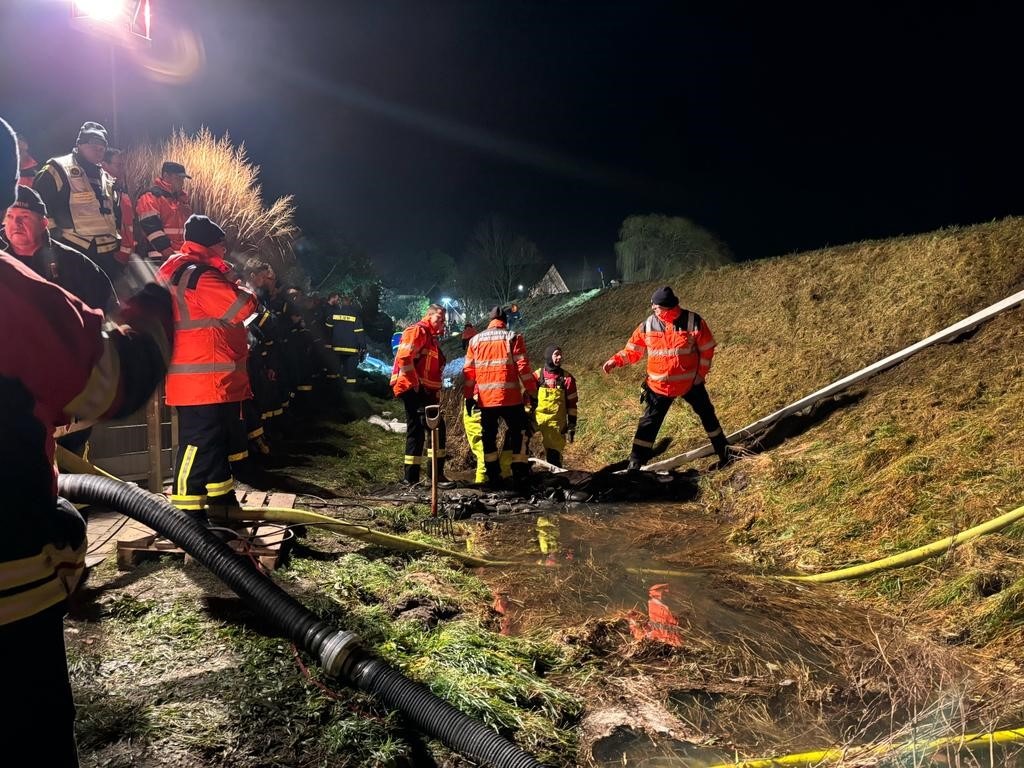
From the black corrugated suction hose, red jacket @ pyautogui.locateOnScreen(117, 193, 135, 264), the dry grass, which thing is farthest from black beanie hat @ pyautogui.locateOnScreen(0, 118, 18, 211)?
the dry grass

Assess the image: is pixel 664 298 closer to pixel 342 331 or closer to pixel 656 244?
pixel 342 331

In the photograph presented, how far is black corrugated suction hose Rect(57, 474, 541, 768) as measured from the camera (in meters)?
2.28

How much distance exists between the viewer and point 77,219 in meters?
5.39

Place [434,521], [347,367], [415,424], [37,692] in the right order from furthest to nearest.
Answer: [347,367] → [415,424] → [434,521] → [37,692]

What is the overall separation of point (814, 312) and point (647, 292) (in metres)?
5.78

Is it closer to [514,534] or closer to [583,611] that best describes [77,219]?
[514,534]

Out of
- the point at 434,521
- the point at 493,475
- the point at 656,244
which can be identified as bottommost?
the point at 434,521

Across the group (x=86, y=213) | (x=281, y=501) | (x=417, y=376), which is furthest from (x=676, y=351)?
(x=86, y=213)

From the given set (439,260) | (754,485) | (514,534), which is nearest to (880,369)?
(754,485)

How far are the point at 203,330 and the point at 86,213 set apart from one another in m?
2.55

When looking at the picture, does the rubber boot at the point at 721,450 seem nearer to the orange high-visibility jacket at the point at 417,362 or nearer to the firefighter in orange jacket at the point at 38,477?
the orange high-visibility jacket at the point at 417,362

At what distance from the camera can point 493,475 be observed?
25.6 feet

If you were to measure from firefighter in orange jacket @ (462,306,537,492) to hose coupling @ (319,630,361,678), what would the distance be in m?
5.05

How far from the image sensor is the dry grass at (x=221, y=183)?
52.3 ft
